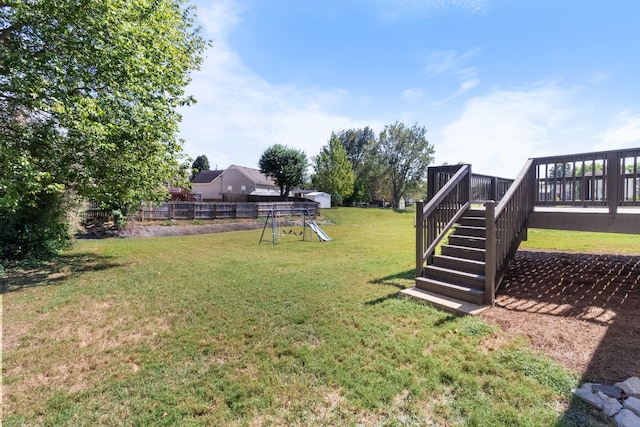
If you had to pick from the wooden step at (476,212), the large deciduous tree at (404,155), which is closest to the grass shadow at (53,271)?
the wooden step at (476,212)

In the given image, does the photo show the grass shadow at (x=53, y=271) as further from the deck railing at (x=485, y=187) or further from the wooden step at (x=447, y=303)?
the deck railing at (x=485, y=187)

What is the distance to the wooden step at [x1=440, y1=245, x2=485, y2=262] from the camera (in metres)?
4.71

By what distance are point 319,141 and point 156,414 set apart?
134ft

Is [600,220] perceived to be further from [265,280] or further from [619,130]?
[619,130]

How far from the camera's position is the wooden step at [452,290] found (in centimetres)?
419

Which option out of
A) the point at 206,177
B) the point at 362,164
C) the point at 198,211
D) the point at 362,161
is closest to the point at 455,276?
the point at 198,211

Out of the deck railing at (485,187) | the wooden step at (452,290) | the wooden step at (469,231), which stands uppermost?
the deck railing at (485,187)

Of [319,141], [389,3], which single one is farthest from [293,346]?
[319,141]

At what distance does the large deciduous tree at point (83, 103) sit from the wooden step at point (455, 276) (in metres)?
6.71

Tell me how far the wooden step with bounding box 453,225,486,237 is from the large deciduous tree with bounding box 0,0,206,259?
6.99m

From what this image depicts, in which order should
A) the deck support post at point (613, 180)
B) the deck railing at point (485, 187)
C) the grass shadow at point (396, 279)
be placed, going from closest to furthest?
the deck support post at point (613, 180) < the grass shadow at point (396, 279) < the deck railing at point (485, 187)

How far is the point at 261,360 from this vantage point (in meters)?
2.97

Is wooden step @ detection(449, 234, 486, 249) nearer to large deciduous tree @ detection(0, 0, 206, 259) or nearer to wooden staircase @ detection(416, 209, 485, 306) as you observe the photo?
wooden staircase @ detection(416, 209, 485, 306)

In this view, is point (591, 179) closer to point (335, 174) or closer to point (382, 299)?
point (382, 299)
